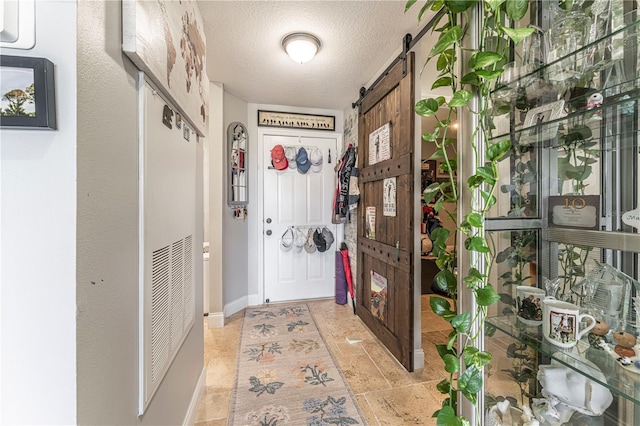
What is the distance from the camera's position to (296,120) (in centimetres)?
342

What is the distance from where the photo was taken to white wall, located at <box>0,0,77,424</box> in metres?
0.54

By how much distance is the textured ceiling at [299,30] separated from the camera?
1720 mm

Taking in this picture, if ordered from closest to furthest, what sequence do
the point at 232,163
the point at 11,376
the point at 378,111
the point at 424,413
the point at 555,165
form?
1. the point at 11,376
2. the point at 555,165
3. the point at 424,413
4. the point at 378,111
5. the point at 232,163

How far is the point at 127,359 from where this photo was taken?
81 cm

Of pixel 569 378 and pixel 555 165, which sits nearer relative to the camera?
pixel 569 378

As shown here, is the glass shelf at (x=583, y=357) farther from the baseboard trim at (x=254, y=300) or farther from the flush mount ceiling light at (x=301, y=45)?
the baseboard trim at (x=254, y=300)

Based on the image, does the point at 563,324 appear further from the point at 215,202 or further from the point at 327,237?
the point at 327,237

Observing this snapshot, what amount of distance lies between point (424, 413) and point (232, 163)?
285 centimetres

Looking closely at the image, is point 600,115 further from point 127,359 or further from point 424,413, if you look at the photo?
point 424,413

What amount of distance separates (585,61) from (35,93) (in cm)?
126

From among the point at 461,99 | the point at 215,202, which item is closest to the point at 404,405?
the point at 461,99

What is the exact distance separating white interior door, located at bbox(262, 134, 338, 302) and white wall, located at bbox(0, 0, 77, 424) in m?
2.82

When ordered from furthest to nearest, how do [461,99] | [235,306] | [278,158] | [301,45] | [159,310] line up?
[278,158]
[235,306]
[301,45]
[159,310]
[461,99]

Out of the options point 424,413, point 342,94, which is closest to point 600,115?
point 424,413
